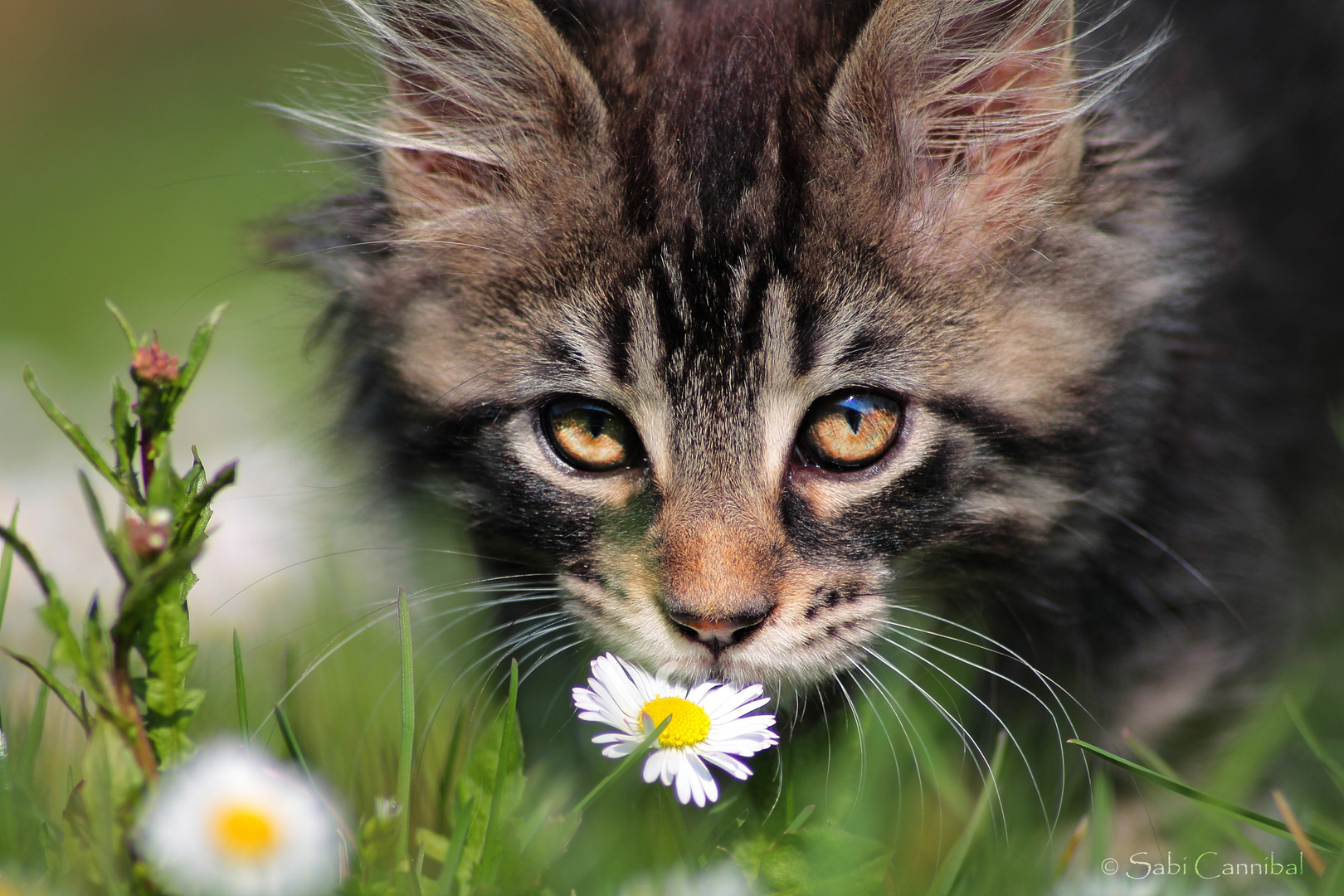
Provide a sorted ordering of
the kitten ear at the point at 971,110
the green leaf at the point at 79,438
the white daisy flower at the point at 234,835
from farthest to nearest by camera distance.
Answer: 1. the kitten ear at the point at 971,110
2. the green leaf at the point at 79,438
3. the white daisy flower at the point at 234,835

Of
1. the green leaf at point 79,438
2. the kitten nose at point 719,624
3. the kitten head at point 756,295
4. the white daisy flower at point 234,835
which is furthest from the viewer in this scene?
the kitten head at point 756,295

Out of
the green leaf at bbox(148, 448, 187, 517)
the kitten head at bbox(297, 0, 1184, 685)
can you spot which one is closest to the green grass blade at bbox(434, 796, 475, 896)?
the kitten head at bbox(297, 0, 1184, 685)

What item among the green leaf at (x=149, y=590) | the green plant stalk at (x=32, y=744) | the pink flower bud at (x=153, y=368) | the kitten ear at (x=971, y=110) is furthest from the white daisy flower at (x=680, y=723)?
the kitten ear at (x=971, y=110)

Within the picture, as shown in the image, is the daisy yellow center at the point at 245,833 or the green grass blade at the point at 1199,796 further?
the green grass blade at the point at 1199,796

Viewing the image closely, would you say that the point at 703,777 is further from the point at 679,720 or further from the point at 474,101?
the point at 474,101

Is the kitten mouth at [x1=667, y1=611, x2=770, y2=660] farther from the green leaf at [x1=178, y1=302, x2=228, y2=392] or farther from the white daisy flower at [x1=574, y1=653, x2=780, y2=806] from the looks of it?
the green leaf at [x1=178, y1=302, x2=228, y2=392]

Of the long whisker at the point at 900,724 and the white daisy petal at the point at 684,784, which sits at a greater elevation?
the white daisy petal at the point at 684,784

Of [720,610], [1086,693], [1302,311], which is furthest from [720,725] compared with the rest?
[1302,311]

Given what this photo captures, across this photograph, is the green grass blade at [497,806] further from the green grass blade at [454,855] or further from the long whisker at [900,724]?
the long whisker at [900,724]
